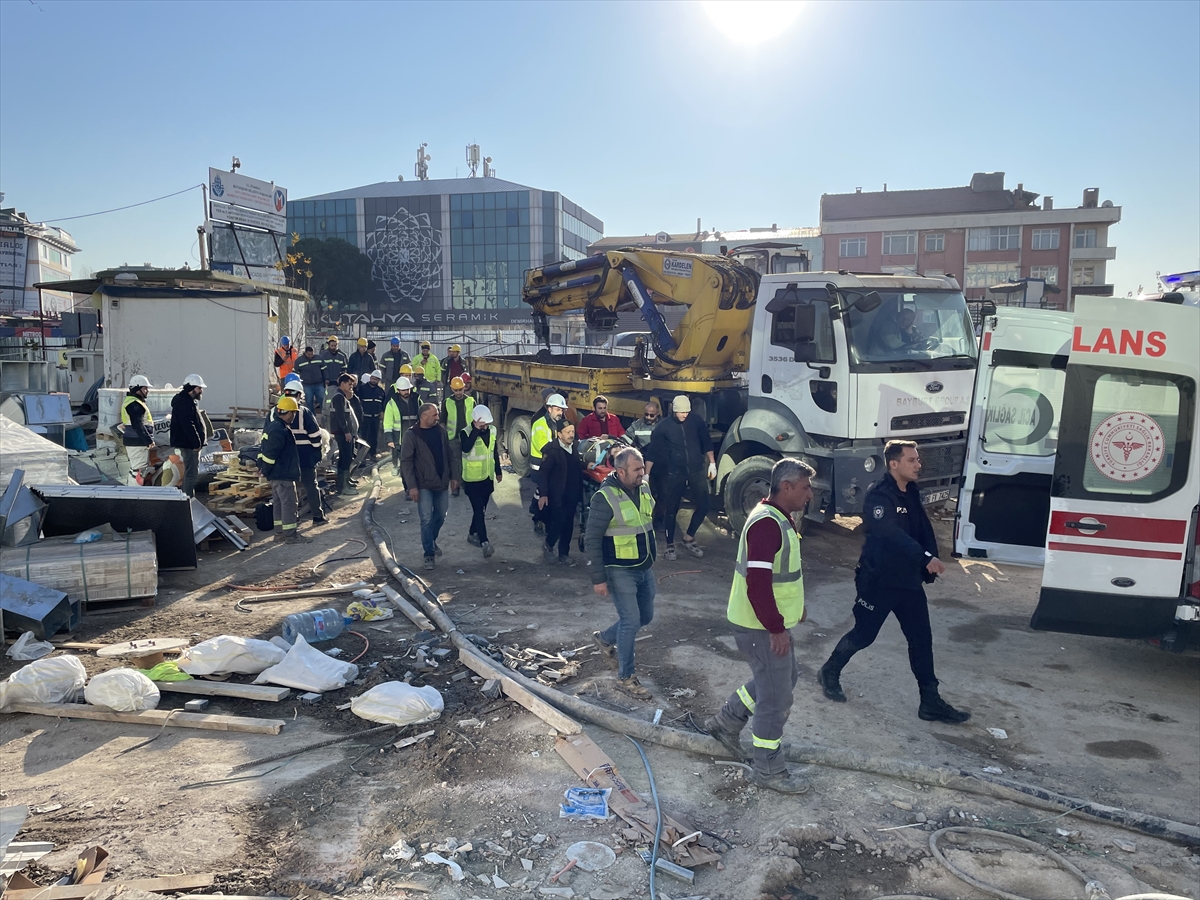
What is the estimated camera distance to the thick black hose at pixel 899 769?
399cm

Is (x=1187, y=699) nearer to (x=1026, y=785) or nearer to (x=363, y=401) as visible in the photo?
(x=1026, y=785)

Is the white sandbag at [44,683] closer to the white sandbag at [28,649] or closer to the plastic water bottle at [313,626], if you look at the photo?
the white sandbag at [28,649]

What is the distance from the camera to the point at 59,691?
526cm

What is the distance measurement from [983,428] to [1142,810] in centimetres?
338

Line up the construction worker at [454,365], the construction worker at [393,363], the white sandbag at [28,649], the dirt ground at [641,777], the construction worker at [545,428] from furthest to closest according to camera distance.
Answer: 1. the construction worker at [454,365]
2. the construction worker at [393,363]
3. the construction worker at [545,428]
4. the white sandbag at [28,649]
5. the dirt ground at [641,777]

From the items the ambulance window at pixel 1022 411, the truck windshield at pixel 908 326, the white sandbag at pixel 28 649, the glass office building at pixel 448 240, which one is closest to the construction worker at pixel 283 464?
the white sandbag at pixel 28 649

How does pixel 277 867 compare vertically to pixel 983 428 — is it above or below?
below

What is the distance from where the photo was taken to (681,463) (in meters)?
9.00

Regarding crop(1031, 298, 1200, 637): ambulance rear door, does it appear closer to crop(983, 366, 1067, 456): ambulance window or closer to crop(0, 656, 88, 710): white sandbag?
crop(983, 366, 1067, 456): ambulance window

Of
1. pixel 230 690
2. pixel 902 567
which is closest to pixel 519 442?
pixel 230 690

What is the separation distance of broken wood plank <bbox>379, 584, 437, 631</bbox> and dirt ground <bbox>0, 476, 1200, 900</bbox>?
0.11m

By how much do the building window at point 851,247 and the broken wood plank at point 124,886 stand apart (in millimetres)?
53578

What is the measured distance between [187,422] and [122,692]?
5813 mm

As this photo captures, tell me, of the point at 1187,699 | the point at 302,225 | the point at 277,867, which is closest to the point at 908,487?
the point at 1187,699
